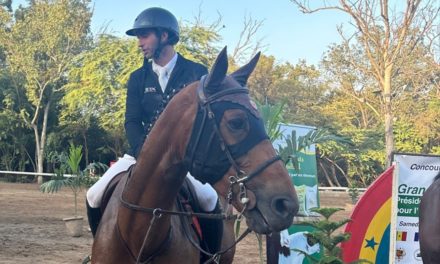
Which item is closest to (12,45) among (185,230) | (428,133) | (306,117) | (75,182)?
(306,117)

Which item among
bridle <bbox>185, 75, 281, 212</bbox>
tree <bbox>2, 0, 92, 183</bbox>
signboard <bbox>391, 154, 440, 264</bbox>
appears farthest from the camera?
tree <bbox>2, 0, 92, 183</bbox>

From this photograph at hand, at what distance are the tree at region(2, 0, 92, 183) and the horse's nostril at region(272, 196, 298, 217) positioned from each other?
3344 centimetres

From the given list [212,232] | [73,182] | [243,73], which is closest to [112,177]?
[212,232]

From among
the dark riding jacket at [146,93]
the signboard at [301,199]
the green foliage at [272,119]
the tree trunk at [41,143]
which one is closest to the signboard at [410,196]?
the signboard at [301,199]

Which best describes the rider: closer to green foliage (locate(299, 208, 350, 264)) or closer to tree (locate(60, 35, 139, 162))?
green foliage (locate(299, 208, 350, 264))

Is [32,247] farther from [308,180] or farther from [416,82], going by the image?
[416,82]

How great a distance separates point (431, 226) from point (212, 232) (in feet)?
8.82

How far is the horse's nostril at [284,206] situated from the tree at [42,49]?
33.4 meters

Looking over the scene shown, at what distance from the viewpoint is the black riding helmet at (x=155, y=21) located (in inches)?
152

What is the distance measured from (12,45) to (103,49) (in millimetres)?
6702

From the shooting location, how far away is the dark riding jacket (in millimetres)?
3930

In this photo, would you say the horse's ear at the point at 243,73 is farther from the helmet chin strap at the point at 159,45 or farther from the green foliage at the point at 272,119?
the green foliage at the point at 272,119

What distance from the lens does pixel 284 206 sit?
2.64m

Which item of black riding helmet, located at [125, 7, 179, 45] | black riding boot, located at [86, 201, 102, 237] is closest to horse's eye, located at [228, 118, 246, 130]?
black riding helmet, located at [125, 7, 179, 45]
